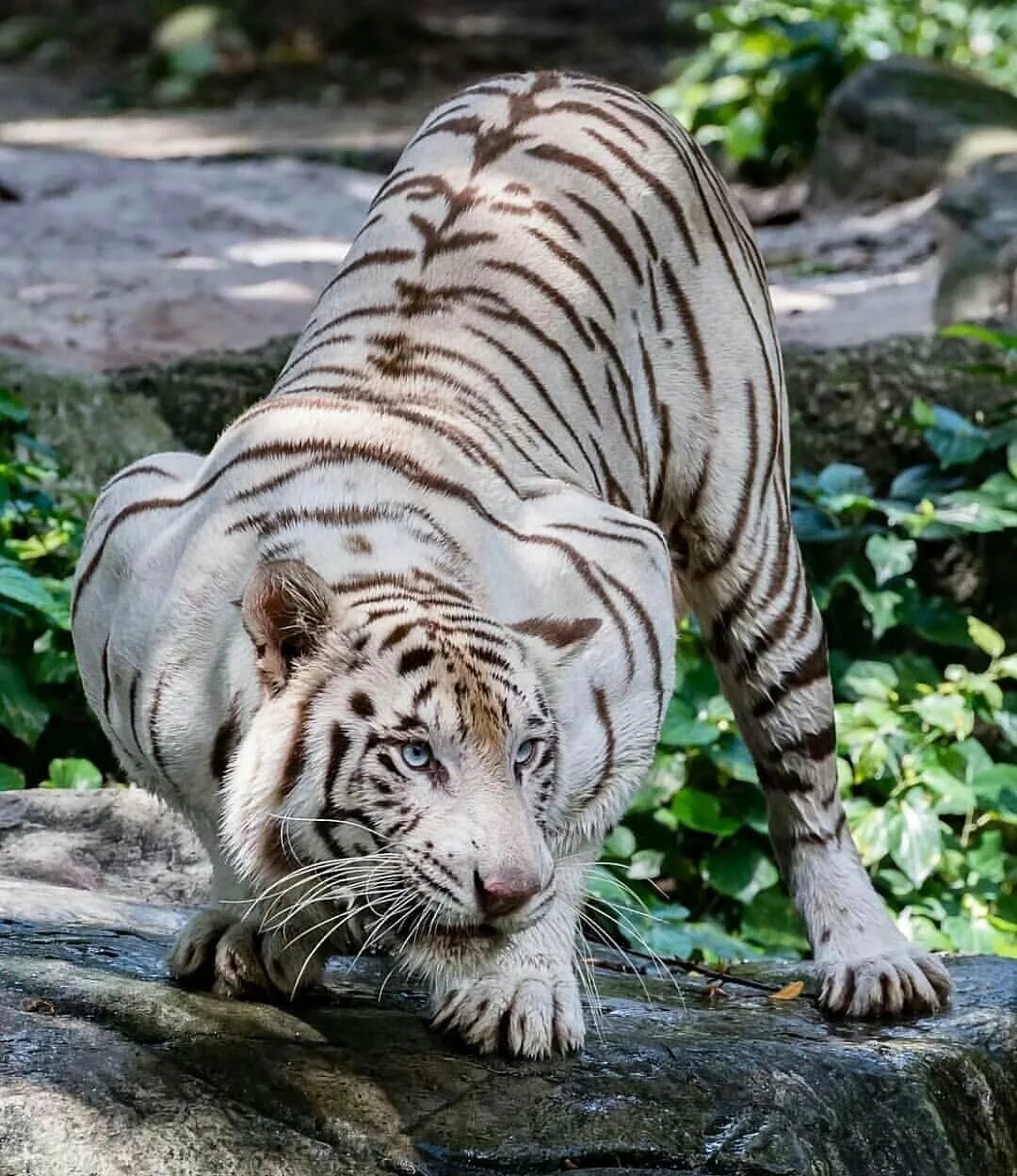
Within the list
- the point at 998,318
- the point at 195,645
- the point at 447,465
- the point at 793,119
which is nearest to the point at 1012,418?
the point at 998,318

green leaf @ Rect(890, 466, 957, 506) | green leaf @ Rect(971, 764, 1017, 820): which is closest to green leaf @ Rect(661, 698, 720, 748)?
green leaf @ Rect(971, 764, 1017, 820)

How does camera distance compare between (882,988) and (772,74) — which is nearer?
(882,988)

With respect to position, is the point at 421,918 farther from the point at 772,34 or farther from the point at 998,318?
the point at 772,34

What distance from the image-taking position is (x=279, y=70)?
1449 cm

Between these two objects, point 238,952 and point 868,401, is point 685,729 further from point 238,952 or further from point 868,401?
point 238,952

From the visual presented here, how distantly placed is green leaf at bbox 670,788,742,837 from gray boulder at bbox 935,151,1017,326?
2.28 m

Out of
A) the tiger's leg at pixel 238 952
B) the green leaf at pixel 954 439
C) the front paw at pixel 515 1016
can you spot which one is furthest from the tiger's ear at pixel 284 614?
the green leaf at pixel 954 439

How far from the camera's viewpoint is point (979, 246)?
6695mm

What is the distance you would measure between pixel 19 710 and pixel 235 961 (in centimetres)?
176

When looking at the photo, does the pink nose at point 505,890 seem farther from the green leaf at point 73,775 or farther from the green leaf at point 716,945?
the green leaf at point 73,775

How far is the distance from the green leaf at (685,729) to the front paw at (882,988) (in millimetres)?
1494

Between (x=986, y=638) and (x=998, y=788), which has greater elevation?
(x=986, y=638)

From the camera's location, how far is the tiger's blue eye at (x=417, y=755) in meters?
2.18

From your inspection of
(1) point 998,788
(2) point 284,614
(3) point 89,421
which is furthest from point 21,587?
(1) point 998,788
